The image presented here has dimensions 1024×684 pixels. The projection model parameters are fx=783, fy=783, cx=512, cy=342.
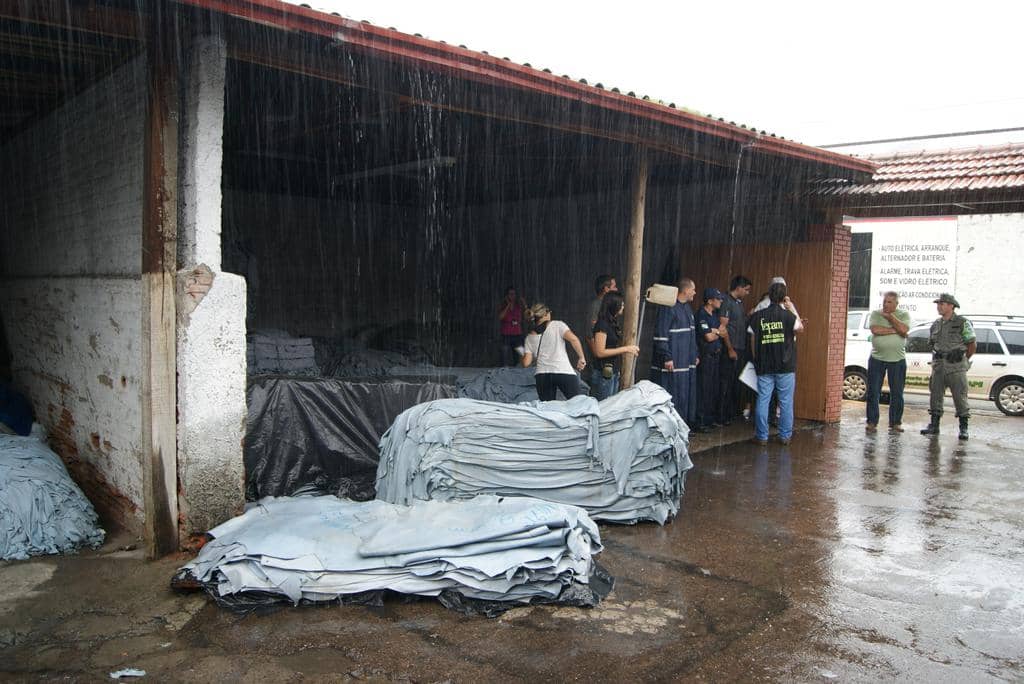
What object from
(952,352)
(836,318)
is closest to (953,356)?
(952,352)

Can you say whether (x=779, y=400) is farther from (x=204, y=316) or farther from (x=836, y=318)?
(x=204, y=316)

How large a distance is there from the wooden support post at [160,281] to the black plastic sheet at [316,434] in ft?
4.19

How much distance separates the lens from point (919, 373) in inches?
526

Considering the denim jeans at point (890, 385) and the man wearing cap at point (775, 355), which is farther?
the denim jeans at point (890, 385)

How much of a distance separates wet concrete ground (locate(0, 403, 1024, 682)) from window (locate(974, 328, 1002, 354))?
711 centimetres

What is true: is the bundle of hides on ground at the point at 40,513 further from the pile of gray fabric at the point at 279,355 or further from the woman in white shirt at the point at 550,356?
the woman in white shirt at the point at 550,356

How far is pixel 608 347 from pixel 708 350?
1.97 m

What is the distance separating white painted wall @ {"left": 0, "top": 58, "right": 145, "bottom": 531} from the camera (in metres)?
5.38

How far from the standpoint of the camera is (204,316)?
198 inches

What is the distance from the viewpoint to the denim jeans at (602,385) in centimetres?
845

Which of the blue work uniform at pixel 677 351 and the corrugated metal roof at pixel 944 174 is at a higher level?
the corrugated metal roof at pixel 944 174

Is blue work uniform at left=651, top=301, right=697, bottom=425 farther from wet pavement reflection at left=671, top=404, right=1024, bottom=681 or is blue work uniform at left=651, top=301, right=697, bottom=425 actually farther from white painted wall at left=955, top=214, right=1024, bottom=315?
white painted wall at left=955, top=214, right=1024, bottom=315

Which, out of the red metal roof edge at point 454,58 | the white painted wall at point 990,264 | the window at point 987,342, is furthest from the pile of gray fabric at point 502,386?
the white painted wall at point 990,264

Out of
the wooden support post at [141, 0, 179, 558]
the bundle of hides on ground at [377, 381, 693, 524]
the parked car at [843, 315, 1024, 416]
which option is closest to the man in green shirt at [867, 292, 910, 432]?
the parked car at [843, 315, 1024, 416]
